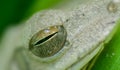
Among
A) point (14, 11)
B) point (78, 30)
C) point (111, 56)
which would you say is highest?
point (14, 11)

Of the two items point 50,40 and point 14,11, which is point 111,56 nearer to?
point 50,40

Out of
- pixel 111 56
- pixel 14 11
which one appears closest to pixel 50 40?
pixel 111 56

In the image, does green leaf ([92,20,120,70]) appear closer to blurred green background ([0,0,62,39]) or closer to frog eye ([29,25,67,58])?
frog eye ([29,25,67,58])

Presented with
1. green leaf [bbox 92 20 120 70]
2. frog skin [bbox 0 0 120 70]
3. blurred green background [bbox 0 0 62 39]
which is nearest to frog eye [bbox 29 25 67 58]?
frog skin [bbox 0 0 120 70]

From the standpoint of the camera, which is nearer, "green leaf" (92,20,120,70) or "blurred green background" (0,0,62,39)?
"green leaf" (92,20,120,70)

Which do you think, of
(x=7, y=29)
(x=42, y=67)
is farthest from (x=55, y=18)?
(x=7, y=29)
